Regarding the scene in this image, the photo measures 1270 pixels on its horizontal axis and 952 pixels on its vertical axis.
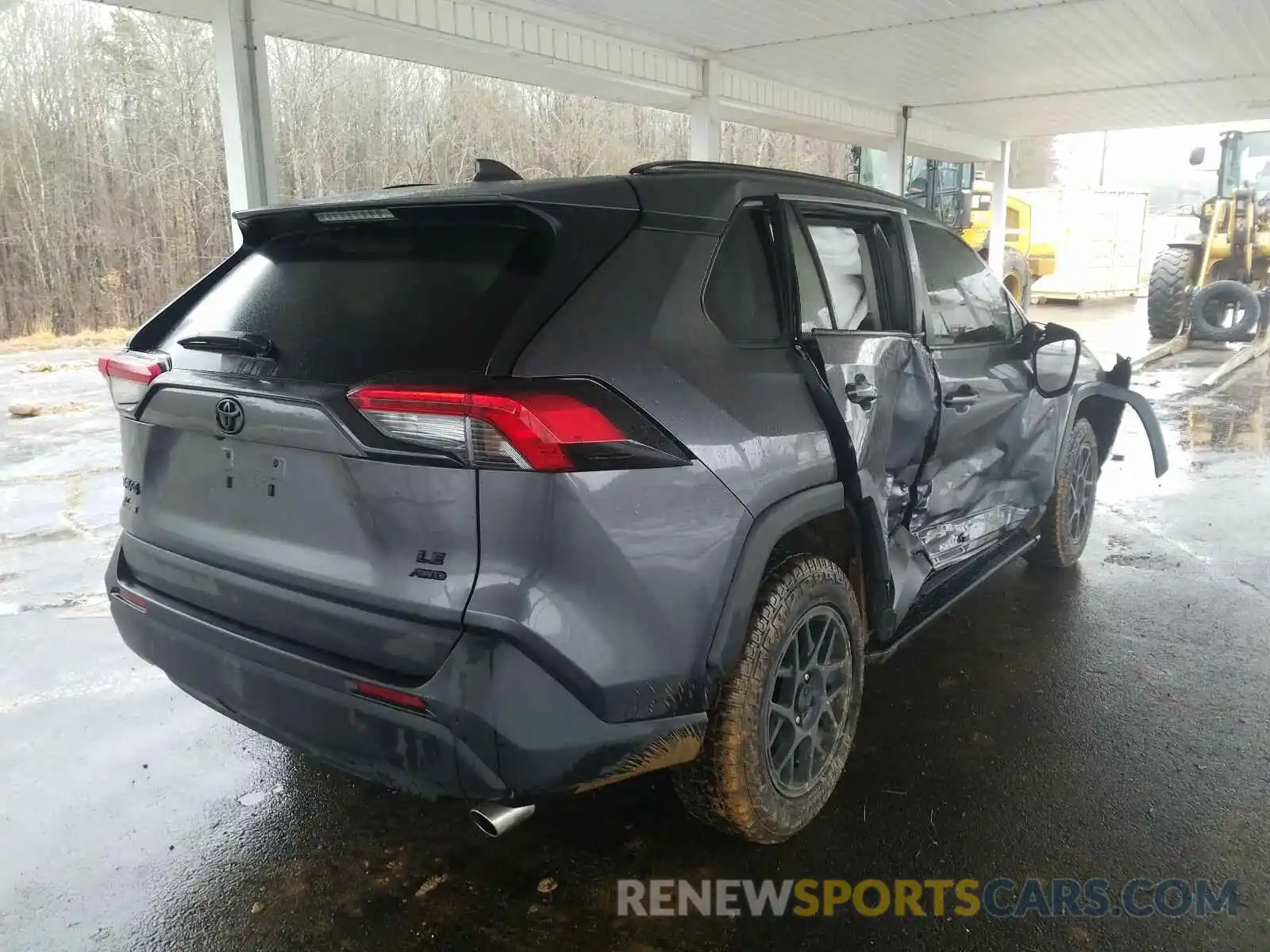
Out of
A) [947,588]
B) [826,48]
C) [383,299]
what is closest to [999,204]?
[826,48]

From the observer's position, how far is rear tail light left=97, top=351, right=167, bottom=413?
2.41m

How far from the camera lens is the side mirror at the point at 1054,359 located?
4023 mm

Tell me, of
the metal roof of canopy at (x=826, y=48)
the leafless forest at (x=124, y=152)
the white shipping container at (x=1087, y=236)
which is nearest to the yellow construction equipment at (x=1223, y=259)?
the metal roof of canopy at (x=826, y=48)

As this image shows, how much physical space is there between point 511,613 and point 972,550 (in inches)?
99.8

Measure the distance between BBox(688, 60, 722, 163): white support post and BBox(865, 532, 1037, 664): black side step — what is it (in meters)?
6.18

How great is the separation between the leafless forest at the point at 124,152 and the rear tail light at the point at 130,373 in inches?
556

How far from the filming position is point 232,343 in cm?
227

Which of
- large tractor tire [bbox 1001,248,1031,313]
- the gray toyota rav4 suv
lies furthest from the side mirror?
large tractor tire [bbox 1001,248,1031,313]

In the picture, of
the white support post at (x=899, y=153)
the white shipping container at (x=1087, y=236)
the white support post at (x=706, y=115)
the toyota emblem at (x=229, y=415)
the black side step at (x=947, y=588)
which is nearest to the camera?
the toyota emblem at (x=229, y=415)

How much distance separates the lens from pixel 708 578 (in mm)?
2164

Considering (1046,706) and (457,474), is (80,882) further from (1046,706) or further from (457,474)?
(1046,706)

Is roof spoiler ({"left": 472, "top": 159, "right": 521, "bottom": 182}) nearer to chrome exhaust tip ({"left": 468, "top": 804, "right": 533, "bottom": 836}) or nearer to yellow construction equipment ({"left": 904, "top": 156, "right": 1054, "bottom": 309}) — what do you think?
chrome exhaust tip ({"left": 468, "top": 804, "right": 533, "bottom": 836})

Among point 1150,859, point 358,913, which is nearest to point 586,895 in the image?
point 358,913

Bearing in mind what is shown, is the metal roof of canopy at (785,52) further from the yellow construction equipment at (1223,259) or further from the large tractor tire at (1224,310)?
the yellow construction equipment at (1223,259)
